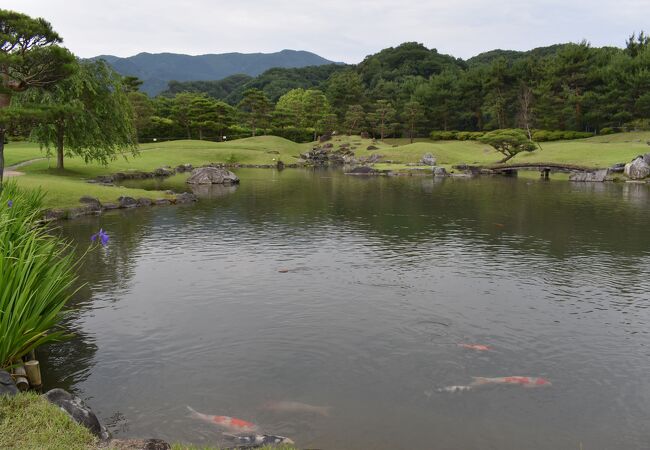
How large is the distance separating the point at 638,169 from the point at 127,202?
178 feet

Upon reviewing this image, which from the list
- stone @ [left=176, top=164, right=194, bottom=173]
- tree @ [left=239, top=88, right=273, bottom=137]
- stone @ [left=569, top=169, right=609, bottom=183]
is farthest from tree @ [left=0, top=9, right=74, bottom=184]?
tree @ [left=239, top=88, right=273, bottom=137]

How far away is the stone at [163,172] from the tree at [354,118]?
49079 mm

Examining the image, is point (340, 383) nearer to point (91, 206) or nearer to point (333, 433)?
point (333, 433)

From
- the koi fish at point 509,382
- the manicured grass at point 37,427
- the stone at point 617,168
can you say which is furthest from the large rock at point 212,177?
the manicured grass at point 37,427

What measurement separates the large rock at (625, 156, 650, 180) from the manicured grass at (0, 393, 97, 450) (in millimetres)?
64152

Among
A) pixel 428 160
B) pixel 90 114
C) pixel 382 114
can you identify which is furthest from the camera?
pixel 382 114

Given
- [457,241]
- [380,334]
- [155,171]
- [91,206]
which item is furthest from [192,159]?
[380,334]

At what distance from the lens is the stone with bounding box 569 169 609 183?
59.9 meters

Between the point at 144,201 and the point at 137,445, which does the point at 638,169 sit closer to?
the point at 144,201

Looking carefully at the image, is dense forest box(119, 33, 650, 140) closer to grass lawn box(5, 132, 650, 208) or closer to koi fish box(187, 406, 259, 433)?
grass lawn box(5, 132, 650, 208)

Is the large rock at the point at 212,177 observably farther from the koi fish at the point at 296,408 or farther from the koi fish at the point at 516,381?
the koi fish at the point at 516,381

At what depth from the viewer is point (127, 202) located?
1467 inches

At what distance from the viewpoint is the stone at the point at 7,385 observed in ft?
29.4

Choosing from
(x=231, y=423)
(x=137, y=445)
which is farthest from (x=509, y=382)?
(x=137, y=445)
